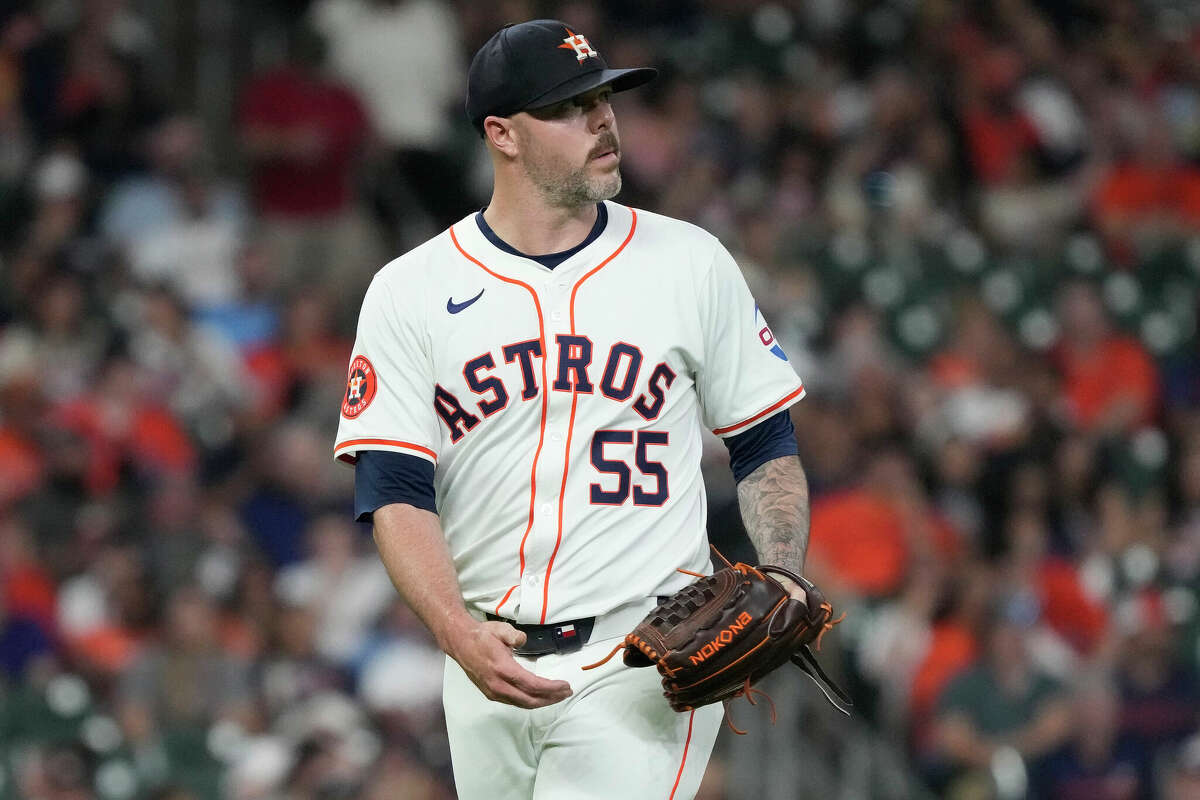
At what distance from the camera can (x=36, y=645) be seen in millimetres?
7641

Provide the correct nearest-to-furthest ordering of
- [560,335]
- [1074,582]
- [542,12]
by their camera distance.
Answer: [560,335] < [1074,582] < [542,12]

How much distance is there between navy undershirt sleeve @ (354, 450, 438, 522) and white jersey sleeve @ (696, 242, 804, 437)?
611 millimetres

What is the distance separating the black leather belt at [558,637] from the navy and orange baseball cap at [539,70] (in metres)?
1.03

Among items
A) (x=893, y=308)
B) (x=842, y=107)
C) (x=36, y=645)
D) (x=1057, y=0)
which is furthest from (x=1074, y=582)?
(x=1057, y=0)

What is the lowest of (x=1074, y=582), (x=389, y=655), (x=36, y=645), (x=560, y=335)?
(x=1074, y=582)

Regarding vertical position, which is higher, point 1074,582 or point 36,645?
point 36,645

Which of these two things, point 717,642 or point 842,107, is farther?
point 842,107

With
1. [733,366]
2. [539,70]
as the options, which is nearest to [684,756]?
[733,366]

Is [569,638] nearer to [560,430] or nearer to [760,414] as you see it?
[560,430]

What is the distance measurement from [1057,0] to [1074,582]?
5710 mm

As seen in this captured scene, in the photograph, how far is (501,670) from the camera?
3.19 meters

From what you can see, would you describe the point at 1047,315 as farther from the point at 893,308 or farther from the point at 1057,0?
the point at 1057,0

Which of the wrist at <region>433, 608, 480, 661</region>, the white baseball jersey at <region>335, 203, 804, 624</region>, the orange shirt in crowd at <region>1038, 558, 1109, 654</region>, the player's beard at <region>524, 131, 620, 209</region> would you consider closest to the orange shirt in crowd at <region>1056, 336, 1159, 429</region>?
the orange shirt in crowd at <region>1038, 558, 1109, 654</region>

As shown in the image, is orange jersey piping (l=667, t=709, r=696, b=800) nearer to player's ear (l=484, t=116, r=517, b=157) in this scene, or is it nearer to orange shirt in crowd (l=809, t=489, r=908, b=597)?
player's ear (l=484, t=116, r=517, b=157)
